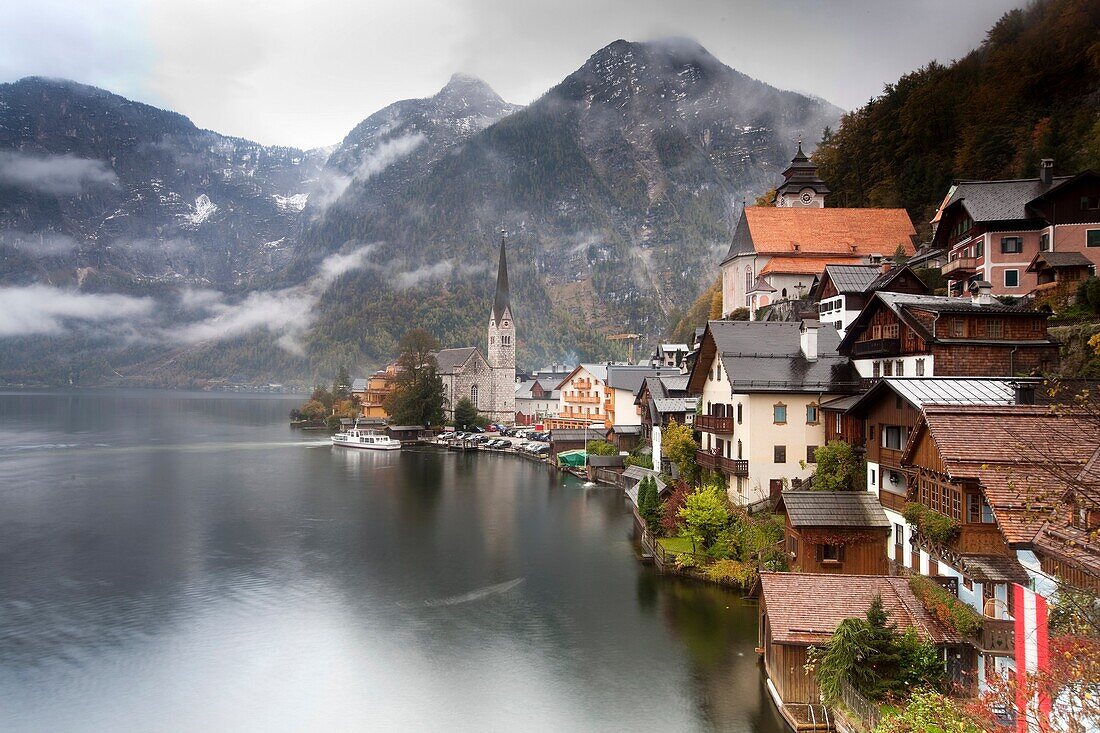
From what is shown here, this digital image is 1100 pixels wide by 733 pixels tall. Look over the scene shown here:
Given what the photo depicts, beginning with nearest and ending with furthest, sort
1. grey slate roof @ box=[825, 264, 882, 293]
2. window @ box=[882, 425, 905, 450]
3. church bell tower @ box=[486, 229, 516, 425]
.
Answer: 1. window @ box=[882, 425, 905, 450]
2. grey slate roof @ box=[825, 264, 882, 293]
3. church bell tower @ box=[486, 229, 516, 425]

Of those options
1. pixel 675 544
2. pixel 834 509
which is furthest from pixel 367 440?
pixel 834 509

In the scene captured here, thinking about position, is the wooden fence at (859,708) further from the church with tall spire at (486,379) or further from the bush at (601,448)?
the church with tall spire at (486,379)

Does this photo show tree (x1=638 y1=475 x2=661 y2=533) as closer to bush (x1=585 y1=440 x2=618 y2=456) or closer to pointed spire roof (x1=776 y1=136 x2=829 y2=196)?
bush (x1=585 y1=440 x2=618 y2=456)

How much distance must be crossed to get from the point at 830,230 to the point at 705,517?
31967 millimetres

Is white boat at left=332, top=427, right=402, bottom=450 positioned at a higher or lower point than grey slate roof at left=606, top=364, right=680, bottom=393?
lower

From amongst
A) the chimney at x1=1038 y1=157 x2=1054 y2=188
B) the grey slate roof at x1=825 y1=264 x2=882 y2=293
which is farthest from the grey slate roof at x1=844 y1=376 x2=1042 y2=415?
the chimney at x1=1038 y1=157 x2=1054 y2=188

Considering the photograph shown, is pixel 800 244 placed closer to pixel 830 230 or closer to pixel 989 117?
pixel 830 230

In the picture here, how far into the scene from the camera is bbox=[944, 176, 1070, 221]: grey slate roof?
32.0 meters

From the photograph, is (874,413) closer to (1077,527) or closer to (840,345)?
(840,345)

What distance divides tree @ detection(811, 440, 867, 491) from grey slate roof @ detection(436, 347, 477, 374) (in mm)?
72722

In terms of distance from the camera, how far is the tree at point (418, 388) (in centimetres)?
8162

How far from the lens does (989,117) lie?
4900cm

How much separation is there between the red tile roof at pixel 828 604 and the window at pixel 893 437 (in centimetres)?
434

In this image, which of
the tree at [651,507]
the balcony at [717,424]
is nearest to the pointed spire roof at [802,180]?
the balcony at [717,424]
